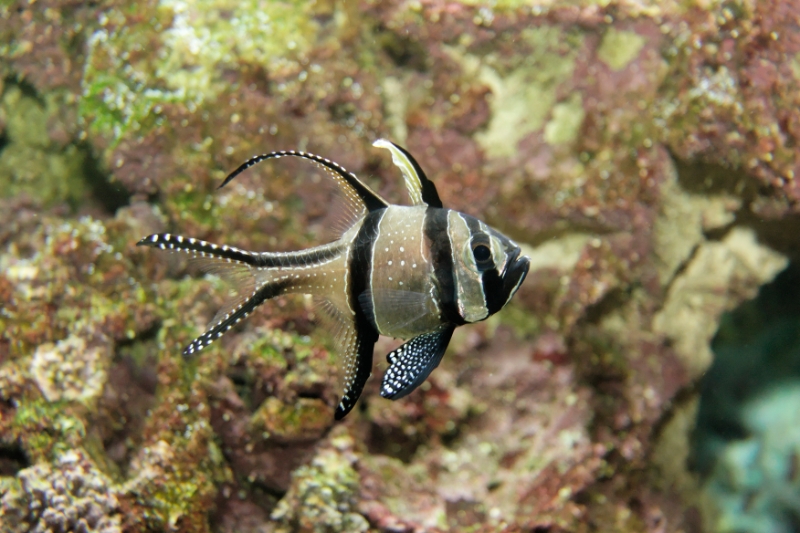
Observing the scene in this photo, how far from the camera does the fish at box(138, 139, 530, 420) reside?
1584mm

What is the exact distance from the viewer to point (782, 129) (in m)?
3.21

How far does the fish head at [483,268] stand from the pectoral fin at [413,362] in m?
0.14

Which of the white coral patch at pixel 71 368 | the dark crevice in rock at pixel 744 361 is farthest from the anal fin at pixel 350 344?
the dark crevice in rock at pixel 744 361

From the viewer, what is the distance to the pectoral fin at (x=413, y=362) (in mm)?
1613

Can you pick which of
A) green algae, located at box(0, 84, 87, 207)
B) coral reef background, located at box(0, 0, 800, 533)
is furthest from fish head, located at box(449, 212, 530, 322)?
green algae, located at box(0, 84, 87, 207)

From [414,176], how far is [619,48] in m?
2.54

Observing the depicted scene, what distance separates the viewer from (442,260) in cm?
163

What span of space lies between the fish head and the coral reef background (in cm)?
144

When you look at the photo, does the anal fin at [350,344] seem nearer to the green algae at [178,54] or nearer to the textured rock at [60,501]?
the textured rock at [60,501]

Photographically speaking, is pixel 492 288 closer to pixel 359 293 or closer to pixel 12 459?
pixel 359 293

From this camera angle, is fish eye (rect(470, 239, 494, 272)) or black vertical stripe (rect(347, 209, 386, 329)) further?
black vertical stripe (rect(347, 209, 386, 329))

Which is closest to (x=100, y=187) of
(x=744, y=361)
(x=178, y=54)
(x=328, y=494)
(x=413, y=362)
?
(x=178, y=54)

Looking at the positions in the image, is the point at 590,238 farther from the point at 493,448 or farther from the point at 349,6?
the point at 349,6

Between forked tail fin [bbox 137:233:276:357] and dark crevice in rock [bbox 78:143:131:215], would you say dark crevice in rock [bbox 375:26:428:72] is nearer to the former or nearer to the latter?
dark crevice in rock [bbox 78:143:131:215]
